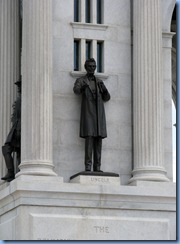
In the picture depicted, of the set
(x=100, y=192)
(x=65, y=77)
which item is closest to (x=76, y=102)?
(x=65, y=77)

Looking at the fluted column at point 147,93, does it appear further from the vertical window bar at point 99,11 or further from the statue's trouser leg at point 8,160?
the statue's trouser leg at point 8,160

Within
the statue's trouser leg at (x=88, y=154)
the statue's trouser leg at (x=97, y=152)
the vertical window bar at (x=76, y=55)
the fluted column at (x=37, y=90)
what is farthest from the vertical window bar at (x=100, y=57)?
the statue's trouser leg at (x=88, y=154)

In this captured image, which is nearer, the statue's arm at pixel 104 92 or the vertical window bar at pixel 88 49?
the statue's arm at pixel 104 92

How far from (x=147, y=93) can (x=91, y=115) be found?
88.6 inches

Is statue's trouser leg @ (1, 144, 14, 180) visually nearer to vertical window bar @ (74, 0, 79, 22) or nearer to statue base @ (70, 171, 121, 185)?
statue base @ (70, 171, 121, 185)

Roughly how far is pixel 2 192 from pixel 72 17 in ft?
22.9

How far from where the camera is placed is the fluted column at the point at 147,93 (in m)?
39.2

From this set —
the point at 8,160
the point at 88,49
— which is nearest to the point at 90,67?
the point at 88,49

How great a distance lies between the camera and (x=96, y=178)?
126 feet

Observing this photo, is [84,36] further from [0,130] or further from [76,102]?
[0,130]

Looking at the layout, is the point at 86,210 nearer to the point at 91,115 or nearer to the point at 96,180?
the point at 96,180

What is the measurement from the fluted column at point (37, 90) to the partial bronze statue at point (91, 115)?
1379 mm

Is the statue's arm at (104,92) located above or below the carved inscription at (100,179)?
above

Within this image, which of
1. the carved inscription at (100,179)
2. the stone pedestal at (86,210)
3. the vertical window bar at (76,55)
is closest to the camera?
the stone pedestal at (86,210)
